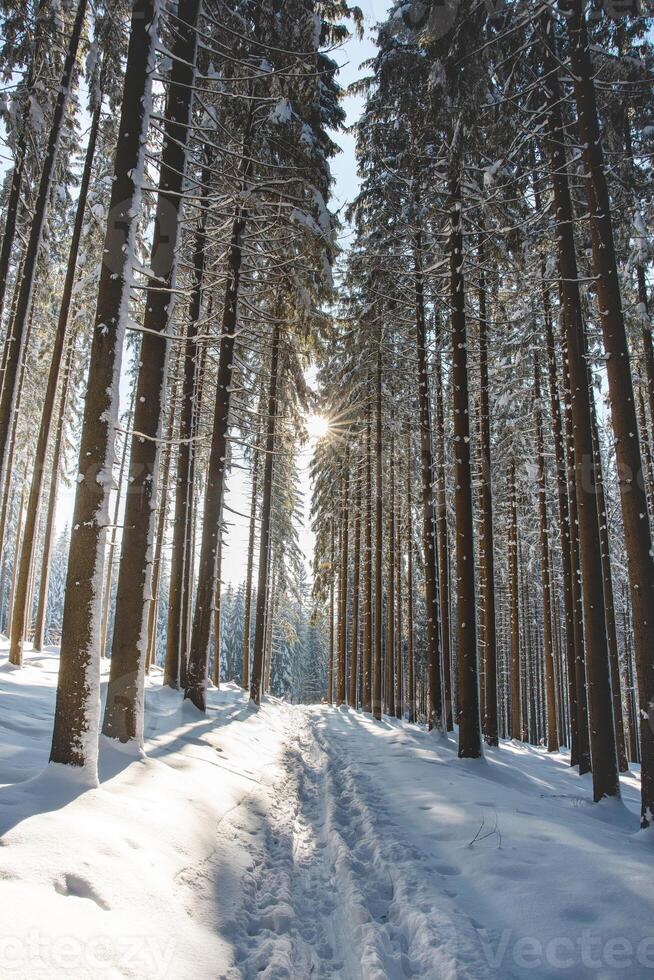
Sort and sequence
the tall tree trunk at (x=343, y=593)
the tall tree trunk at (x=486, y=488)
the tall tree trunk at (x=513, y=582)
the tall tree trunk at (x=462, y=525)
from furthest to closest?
the tall tree trunk at (x=343, y=593), the tall tree trunk at (x=513, y=582), the tall tree trunk at (x=486, y=488), the tall tree trunk at (x=462, y=525)

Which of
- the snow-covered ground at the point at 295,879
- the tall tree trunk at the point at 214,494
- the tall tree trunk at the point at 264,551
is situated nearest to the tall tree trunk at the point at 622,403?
the snow-covered ground at the point at 295,879

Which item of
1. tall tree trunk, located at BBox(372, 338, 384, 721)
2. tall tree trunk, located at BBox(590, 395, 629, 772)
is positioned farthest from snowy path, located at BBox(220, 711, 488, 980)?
tall tree trunk, located at BBox(372, 338, 384, 721)

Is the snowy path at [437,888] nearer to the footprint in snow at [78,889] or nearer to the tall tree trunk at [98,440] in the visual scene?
the footprint in snow at [78,889]

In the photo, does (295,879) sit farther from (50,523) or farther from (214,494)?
(50,523)

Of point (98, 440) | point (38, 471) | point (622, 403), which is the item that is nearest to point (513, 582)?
point (622, 403)

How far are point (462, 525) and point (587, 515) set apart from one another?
256cm

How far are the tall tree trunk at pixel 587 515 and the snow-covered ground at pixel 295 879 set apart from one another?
1008 millimetres

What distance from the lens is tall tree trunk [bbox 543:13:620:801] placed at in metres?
7.81

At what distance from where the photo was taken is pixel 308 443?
15.9m

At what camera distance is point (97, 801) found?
14.3 feet

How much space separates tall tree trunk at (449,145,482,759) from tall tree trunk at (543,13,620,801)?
2006 mm

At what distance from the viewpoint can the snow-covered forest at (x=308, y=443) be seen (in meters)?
3.54

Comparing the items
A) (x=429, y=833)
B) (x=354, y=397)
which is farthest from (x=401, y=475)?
(x=429, y=833)

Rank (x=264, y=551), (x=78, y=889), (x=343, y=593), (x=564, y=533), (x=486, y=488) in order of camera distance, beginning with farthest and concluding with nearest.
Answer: (x=343, y=593), (x=264, y=551), (x=564, y=533), (x=486, y=488), (x=78, y=889)
